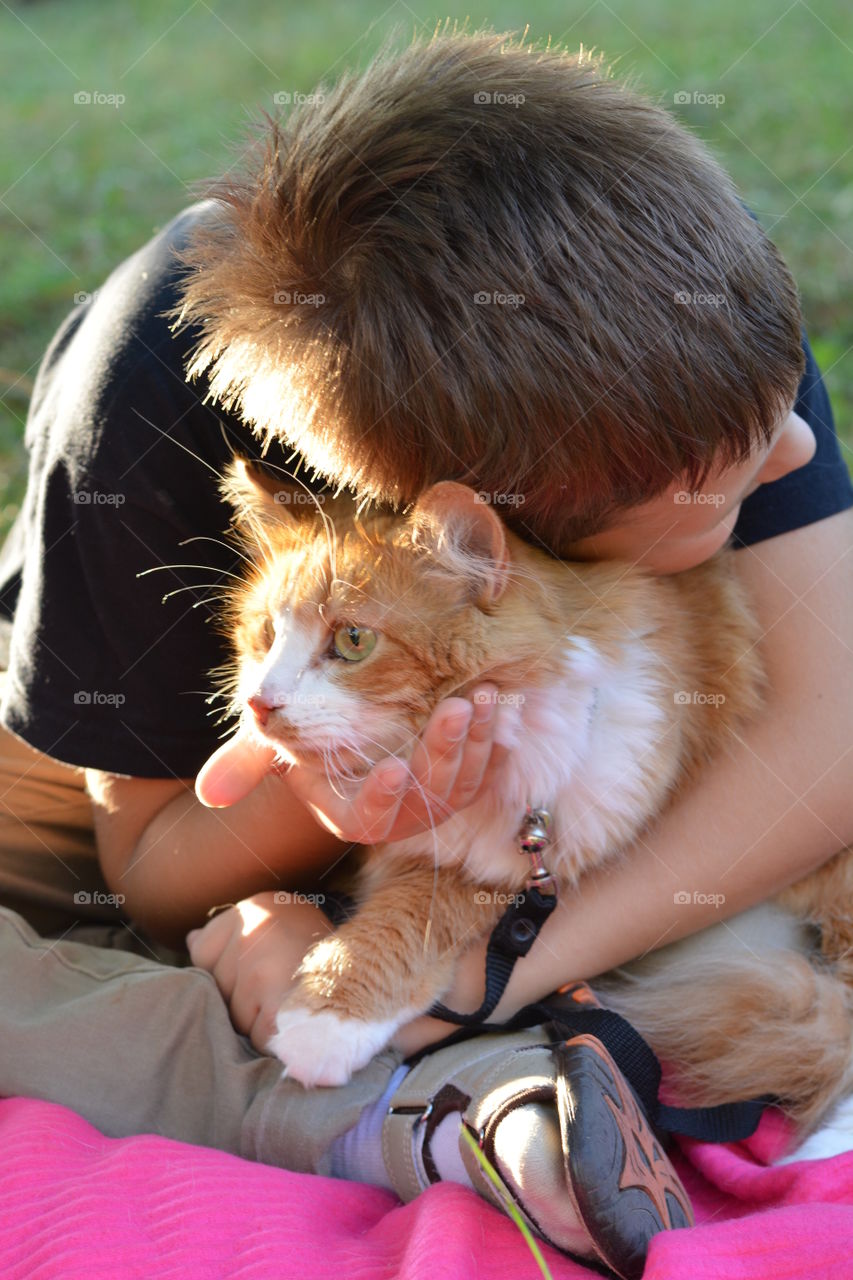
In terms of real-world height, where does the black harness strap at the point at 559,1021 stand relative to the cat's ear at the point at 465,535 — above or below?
below

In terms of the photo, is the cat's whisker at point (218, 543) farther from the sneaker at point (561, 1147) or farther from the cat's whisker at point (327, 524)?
the sneaker at point (561, 1147)

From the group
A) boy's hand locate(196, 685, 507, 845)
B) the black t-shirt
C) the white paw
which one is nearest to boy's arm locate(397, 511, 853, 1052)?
the white paw

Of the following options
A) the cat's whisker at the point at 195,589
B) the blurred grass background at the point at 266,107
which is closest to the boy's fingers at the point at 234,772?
the cat's whisker at the point at 195,589

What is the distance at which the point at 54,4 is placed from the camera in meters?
8.48

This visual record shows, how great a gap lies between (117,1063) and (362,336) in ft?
3.55

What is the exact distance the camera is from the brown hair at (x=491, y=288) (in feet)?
4.17

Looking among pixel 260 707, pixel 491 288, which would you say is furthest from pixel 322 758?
pixel 491 288

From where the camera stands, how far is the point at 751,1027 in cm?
162

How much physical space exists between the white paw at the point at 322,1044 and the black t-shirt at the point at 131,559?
453 millimetres

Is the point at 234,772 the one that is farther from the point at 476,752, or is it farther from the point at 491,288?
the point at 491,288

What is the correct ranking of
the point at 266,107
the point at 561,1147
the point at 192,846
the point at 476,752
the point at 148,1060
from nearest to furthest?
1. the point at 561,1147
2. the point at 476,752
3. the point at 148,1060
4. the point at 192,846
5. the point at 266,107

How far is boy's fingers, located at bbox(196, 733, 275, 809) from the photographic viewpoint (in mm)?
1510

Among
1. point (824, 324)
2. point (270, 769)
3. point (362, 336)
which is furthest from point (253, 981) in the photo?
point (824, 324)

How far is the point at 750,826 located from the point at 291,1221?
0.88m
